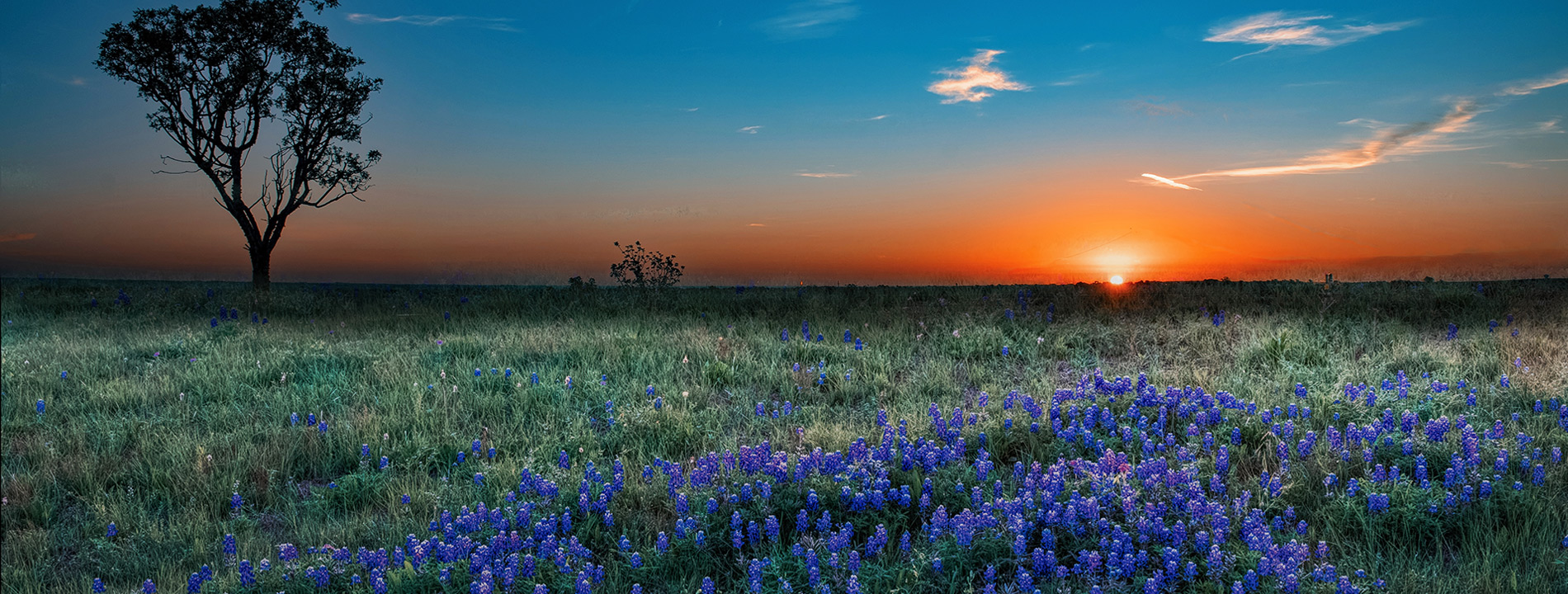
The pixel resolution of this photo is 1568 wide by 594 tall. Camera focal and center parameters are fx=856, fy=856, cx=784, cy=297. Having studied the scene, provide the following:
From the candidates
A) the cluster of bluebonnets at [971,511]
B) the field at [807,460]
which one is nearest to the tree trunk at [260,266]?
the field at [807,460]

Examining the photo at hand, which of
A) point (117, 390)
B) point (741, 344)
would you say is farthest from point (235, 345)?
point (741, 344)

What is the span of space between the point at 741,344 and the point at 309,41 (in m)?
17.0

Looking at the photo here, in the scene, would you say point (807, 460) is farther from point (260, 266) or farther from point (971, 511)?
point (260, 266)

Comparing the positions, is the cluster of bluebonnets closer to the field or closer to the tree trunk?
the field

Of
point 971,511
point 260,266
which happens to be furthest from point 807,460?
point 260,266

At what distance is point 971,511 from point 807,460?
3.11 feet

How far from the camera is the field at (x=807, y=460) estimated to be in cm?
399

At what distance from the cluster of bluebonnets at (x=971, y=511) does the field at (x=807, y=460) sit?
2 centimetres

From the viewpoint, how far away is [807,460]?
480 centimetres

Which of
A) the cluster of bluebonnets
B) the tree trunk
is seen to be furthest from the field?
the tree trunk

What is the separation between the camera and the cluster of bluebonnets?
383 centimetres

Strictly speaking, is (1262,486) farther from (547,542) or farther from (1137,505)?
(547,542)

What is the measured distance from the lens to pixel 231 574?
13.7ft

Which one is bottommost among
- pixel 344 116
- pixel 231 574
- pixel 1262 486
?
pixel 231 574
